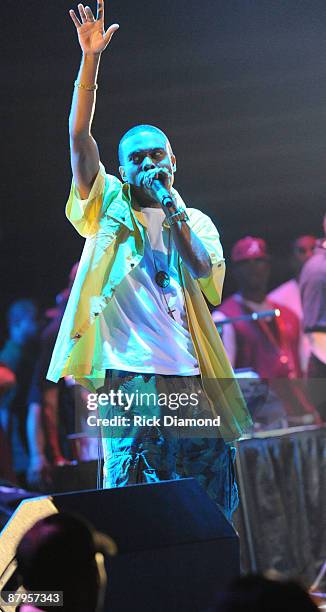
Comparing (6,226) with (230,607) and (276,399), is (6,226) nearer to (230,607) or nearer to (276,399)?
(276,399)

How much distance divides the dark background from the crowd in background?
0.08 meters

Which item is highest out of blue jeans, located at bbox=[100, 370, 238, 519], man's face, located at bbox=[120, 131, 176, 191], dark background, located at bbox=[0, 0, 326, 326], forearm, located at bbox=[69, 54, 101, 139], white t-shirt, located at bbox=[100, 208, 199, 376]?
dark background, located at bbox=[0, 0, 326, 326]

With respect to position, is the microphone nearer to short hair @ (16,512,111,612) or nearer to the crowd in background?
→ the crowd in background

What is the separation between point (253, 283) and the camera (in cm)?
420

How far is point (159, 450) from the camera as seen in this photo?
284 cm

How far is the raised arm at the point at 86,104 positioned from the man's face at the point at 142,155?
0.12 meters

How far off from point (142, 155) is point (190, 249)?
353 mm

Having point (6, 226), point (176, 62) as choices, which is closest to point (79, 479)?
point (6, 226)

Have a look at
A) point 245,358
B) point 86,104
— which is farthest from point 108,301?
point 245,358

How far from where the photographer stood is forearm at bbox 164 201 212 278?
2855 mm

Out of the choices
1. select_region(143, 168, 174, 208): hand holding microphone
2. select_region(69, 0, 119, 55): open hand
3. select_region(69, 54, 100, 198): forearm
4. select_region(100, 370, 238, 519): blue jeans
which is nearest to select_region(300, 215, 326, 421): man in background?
select_region(100, 370, 238, 519): blue jeans

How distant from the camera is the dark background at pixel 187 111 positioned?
4039 millimetres

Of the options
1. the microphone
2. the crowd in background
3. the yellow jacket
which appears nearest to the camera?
the microphone

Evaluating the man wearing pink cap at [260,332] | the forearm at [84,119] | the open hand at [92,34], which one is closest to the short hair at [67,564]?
the forearm at [84,119]
